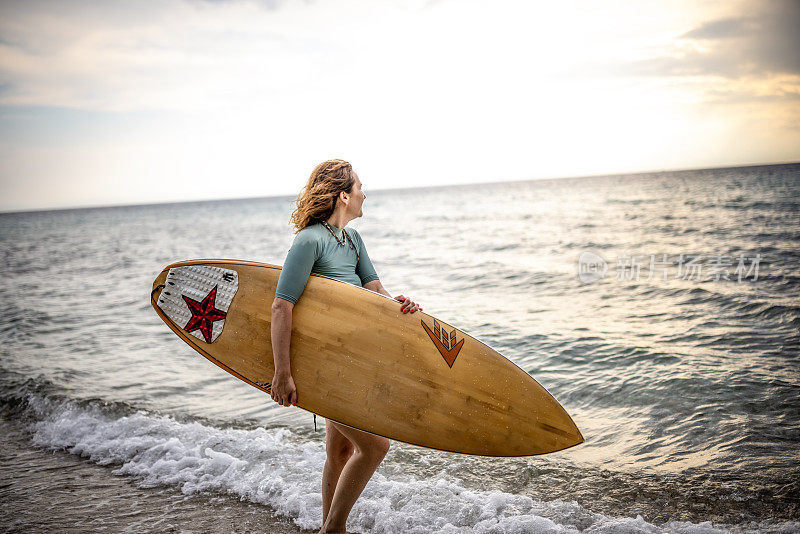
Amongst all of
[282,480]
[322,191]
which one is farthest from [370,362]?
[282,480]

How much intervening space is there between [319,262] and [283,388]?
542 mm

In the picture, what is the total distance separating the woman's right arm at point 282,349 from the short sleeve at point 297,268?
4 cm

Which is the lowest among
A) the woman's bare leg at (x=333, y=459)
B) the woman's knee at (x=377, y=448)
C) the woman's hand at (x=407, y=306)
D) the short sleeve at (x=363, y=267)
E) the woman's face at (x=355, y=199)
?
the woman's bare leg at (x=333, y=459)

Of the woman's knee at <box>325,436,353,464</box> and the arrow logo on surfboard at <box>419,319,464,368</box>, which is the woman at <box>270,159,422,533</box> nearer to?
the woman's knee at <box>325,436,353,464</box>

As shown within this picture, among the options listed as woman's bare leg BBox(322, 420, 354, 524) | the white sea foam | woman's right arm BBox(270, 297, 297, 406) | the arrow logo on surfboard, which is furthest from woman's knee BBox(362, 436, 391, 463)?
the white sea foam

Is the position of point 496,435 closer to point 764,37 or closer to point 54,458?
point 54,458

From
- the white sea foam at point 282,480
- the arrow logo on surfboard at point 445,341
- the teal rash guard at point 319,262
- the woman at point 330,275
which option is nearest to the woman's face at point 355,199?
the woman at point 330,275

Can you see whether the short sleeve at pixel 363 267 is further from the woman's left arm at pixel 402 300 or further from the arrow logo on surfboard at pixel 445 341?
the arrow logo on surfboard at pixel 445 341

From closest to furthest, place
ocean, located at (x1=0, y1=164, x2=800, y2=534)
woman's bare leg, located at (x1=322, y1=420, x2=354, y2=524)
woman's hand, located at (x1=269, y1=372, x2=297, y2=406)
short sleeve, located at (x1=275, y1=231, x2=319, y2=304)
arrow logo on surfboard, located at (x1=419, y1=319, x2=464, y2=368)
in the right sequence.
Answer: short sleeve, located at (x1=275, y1=231, x2=319, y2=304) → woman's hand, located at (x1=269, y1=372, x2=297, y2=406) → woman's bare leg, located at (x1=322, y1=420, x2=354, y2=524) → arrow logo on surfboard, located at (x1=419, y1=319, x2=464, y2=368) → ocean, located at (x1=0, y1=164, x2=800, y2=534)

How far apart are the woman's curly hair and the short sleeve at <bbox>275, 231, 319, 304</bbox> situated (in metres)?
0.15

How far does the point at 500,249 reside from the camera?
50.2ft

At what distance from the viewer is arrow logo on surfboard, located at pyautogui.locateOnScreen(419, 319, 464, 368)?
243 cm

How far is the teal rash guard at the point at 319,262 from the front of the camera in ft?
6.30

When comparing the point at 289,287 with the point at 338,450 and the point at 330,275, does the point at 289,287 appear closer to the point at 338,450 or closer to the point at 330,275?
the point at 330,275
